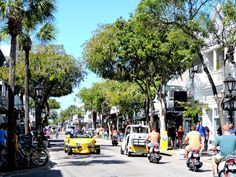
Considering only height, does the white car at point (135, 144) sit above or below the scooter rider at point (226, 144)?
below

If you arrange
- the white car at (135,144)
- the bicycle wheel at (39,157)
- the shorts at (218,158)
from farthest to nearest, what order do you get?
the white car at (135,144)
the bicycle wheel at (39,157)
the shorts at (218,158)

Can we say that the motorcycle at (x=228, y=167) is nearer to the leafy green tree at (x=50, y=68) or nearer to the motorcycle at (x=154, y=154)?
the motorcycle at (x=154, y=154)

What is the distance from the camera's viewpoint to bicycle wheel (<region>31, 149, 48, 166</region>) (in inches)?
811

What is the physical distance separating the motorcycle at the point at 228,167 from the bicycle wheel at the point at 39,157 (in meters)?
10.4

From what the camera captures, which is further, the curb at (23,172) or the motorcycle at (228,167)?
the curb at (23,172)

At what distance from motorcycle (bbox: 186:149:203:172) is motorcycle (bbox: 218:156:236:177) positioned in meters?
5.43

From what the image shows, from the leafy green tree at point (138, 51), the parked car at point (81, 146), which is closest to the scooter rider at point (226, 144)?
the leafy green tree at point (138, 51)

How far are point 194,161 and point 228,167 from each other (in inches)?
227

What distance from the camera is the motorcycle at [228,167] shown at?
39.4 ft

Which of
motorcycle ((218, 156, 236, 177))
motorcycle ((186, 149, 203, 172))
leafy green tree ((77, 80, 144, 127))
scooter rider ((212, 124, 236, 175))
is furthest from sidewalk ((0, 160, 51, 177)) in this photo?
leafy green tree ((77, 80, 144, 127))

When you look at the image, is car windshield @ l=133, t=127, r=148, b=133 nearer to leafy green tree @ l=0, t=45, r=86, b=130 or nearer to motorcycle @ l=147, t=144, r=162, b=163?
motorcycle @ l=147, t=144, r=162, b=163

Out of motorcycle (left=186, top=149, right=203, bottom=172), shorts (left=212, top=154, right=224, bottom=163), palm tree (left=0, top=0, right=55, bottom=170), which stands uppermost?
palm tree (left=0, top=0, right=55, bottom=170)

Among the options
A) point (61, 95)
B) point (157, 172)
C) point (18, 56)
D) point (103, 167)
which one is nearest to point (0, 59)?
point (18, 56)

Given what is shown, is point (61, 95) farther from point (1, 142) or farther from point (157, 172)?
point (157, 172)
